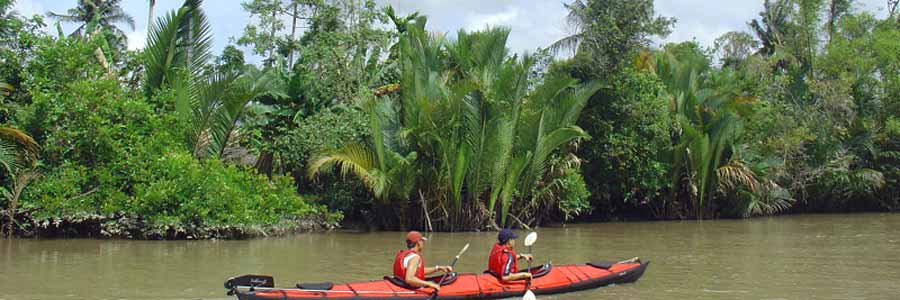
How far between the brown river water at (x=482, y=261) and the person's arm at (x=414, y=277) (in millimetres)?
1969

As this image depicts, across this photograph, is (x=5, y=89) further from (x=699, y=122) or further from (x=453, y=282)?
(x=699, y=122)

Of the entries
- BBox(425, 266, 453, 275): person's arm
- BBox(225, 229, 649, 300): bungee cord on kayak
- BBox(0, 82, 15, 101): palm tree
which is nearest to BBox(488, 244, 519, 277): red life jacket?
BBox(225, 229, 649, 300): bungee cord on kayak

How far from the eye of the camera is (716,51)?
1267 inches

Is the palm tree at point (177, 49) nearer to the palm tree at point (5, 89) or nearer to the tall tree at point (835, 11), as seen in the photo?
the palm tree at point (5, 89)

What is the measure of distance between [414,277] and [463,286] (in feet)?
2.32

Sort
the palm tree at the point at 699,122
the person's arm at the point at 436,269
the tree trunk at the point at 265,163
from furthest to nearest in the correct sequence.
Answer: the palm tree at the point at 699,122
the tree trunk at the point at 265,163
the person's arm at the point at 436,269

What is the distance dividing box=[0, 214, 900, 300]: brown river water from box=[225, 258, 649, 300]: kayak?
0.60 feet

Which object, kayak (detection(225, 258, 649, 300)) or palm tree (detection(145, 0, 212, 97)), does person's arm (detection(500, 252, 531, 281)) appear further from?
palm tree (detection(145, 0, 212, 97))

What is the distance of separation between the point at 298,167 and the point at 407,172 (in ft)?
10.7

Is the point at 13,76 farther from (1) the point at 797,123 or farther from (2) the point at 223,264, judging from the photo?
(1) the point at 797,123

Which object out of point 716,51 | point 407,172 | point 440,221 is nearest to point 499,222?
point 440,221

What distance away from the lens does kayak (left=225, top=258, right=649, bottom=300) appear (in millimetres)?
9117

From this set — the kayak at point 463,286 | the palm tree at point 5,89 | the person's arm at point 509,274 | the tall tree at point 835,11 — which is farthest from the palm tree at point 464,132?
the tall tree at point 835,11

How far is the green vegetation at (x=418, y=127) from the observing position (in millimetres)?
16672
